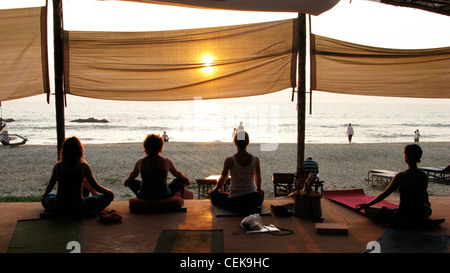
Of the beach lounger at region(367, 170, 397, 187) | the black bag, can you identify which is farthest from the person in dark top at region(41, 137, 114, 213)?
the beach lounger at region(367, 170, 397, 187)

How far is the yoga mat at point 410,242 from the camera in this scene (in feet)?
11.0

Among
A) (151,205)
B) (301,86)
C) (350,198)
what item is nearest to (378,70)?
(301,86)

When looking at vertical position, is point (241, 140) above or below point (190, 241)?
above

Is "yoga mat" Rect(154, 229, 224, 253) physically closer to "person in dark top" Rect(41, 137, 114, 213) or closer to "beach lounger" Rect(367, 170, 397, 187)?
"person in dark top" Rect(41, 137, 114, 213)

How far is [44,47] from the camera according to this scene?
17.0ft

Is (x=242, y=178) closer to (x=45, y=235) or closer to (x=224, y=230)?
(x=224, y=230)

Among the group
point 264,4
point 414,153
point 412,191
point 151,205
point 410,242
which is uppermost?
point 264,4

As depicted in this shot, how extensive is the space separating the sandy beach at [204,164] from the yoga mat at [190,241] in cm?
509

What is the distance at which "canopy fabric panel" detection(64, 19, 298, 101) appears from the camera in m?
5.38

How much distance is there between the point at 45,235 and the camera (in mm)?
3662

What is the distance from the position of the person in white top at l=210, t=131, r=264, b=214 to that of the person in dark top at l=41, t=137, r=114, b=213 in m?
1.48

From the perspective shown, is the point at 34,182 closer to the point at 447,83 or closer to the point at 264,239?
the point at 264,239

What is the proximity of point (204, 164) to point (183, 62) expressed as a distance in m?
8.89
